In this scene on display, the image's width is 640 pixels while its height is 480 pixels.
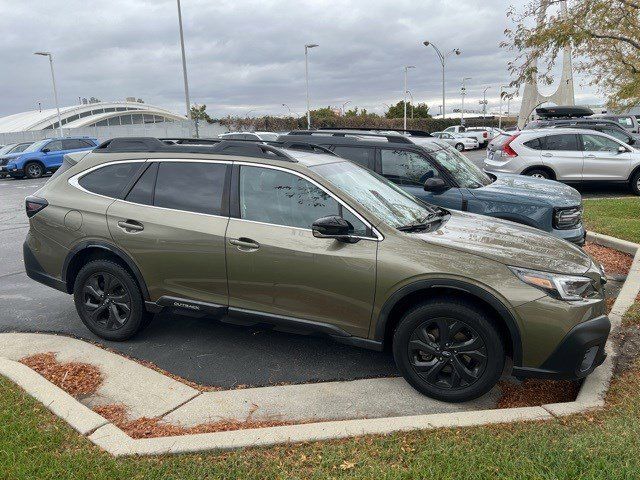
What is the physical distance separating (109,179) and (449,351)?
10.7ft

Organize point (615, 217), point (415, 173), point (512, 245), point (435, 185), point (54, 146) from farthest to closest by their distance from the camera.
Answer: point (54, 146) → point (615, 217) → point (415, 173) → point (435, 185) → point (512, 245)

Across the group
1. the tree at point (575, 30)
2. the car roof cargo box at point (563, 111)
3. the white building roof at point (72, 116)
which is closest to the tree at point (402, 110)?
the white building roof at point (72, 116)

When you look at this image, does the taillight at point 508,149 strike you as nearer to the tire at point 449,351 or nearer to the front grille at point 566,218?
the front grille at point 566,218

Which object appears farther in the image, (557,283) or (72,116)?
(72,116)

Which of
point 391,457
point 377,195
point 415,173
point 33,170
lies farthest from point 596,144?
point 33,170

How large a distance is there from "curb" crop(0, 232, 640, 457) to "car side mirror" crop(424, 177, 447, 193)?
9.75 feet

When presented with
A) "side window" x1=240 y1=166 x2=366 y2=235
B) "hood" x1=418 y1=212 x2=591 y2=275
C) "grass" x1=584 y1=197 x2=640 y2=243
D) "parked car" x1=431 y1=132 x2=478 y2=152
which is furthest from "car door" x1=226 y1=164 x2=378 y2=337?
"parked car" x1=431 y1=132 x2=478 y2=152

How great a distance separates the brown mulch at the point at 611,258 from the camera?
6840 millimetres

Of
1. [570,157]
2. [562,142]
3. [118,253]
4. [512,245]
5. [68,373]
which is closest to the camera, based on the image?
[512,245]

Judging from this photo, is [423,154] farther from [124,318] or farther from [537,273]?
[124,318]

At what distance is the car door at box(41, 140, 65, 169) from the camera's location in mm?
24094

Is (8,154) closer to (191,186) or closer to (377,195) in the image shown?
(191,186)

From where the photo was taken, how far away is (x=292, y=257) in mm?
3945

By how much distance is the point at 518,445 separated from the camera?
3.02m
